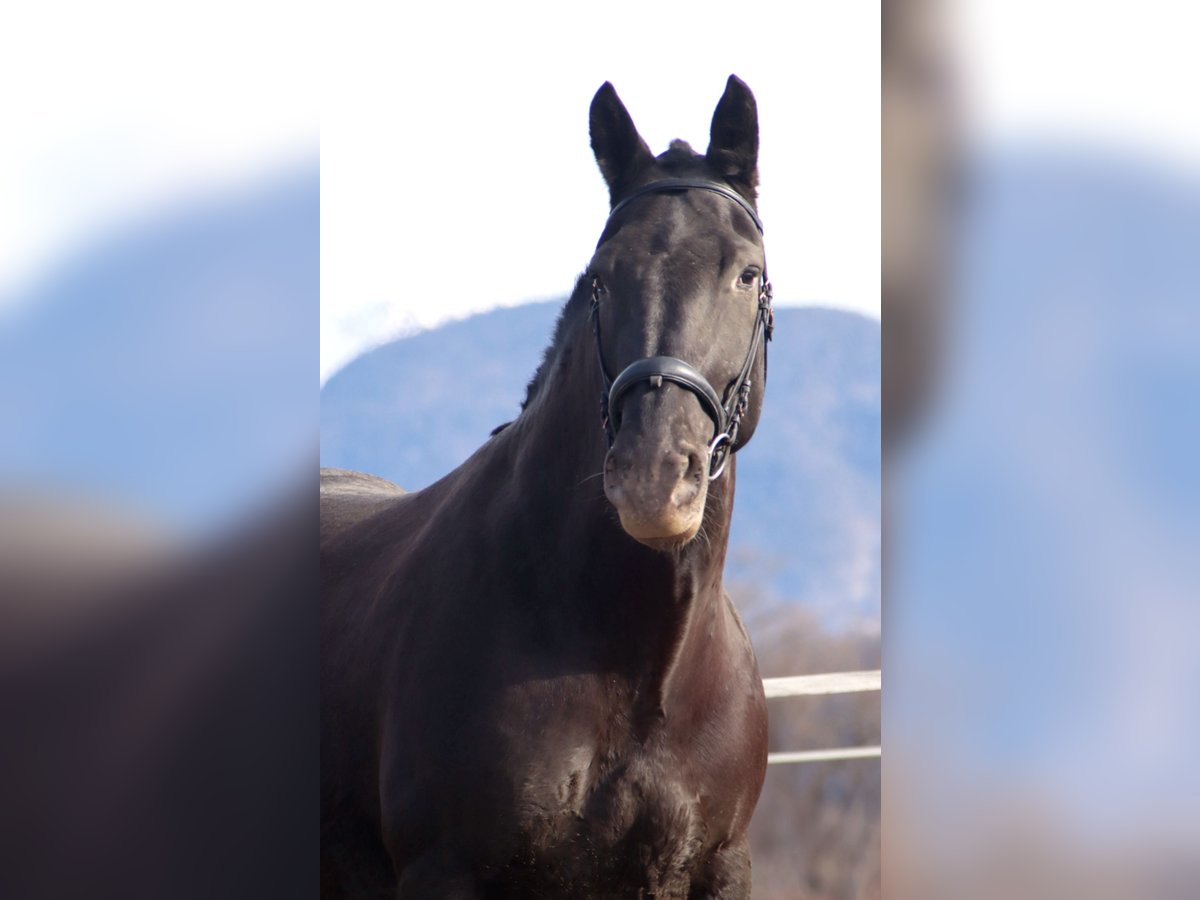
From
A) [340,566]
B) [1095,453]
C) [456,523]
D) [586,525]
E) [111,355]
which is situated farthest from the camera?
[340,566]

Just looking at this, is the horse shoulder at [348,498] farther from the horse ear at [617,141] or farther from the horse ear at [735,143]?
the horse ear at [735,143]

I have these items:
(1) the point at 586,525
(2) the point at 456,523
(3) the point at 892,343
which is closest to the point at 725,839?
(1) the point at 586,525

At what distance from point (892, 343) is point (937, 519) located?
21cm

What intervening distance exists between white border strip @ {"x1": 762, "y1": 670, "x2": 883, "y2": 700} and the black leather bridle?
2097 millimetres

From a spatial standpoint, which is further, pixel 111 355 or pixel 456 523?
pixel 456 523

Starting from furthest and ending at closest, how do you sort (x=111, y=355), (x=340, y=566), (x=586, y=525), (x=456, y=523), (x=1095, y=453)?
1. (x=340, y=566)
2. (x=456, y=523)
3. (x=586, y=525)
4. (x=111, y=355)
5. (x=1095, y=453)

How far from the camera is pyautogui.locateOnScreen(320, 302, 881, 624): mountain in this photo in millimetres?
3844

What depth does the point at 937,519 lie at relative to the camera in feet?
4.30

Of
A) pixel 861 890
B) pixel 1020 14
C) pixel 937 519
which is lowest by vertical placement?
pixel 861 890

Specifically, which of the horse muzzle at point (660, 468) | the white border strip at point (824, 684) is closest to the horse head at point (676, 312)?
the horse muzzle at point (660, 468)

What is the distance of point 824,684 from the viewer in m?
4.13

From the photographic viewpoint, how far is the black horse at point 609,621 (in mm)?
2072

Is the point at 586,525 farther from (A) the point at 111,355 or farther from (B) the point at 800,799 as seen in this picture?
(B) the point at 800,799

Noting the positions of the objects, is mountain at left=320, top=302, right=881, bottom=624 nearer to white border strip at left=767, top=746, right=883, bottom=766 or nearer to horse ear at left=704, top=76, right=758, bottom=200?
white border strip at left=767, top=746, right=883, bottom=766
